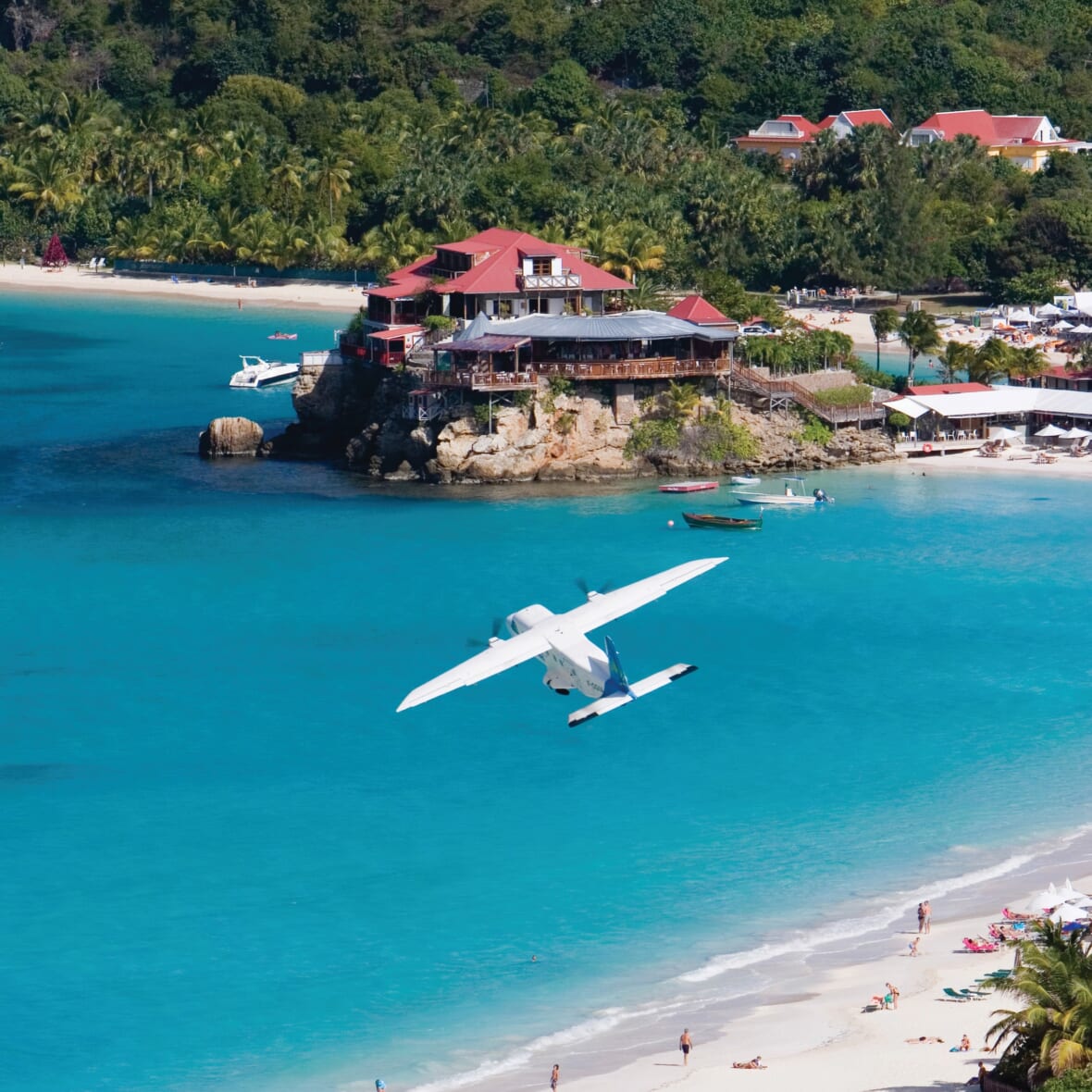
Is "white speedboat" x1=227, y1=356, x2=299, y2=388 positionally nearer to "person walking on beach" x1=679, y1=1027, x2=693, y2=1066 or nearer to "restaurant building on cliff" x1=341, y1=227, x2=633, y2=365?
"restaurant building on cliff" x1=341, y1=227, x2=633, y2=365

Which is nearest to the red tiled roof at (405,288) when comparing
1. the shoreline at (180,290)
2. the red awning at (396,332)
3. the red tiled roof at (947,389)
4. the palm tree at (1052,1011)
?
the red awning at (396,332)

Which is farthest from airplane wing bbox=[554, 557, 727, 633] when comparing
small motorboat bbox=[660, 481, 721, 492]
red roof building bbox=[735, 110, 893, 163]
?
red roof building bbox=[735, 110, 893, 163]

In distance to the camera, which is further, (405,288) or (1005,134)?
(1005,134)

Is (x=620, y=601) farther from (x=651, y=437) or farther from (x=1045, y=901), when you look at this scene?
(x=651, y=437)

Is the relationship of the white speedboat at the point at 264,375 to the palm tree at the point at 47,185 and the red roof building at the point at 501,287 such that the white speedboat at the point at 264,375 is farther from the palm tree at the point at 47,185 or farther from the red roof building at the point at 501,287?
the palm tree at the point at 47,185

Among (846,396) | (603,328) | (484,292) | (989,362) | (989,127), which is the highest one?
(989,127)

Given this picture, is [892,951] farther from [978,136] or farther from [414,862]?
[978,136]

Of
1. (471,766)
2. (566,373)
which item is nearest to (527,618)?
(471,766)
